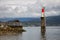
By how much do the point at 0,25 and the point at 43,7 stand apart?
1667 cm

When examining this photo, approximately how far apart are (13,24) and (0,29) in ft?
41.9

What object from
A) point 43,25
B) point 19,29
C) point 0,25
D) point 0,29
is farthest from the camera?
point 19,29

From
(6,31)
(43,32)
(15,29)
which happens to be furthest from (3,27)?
(43,32)

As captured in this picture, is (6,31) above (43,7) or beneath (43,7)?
beneath

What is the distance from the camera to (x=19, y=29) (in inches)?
3223

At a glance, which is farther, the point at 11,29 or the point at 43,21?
the point at 11,29

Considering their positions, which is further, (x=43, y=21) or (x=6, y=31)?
(x=6, y=31)

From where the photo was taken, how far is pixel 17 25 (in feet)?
274

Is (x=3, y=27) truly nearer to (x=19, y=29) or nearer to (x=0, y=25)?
(x=0, y=25)

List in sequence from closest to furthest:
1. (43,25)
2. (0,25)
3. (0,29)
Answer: (43,25)
(0,29)
(0,25)

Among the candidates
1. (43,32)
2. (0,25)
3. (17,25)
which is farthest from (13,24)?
(43,32)

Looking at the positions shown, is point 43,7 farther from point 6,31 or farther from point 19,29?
point 19,29

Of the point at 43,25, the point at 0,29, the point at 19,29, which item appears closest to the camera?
the point at 43,25

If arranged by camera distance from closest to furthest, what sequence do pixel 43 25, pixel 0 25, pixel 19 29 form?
pixel 43 25 → pixel 0 25 → pixel 19 29
